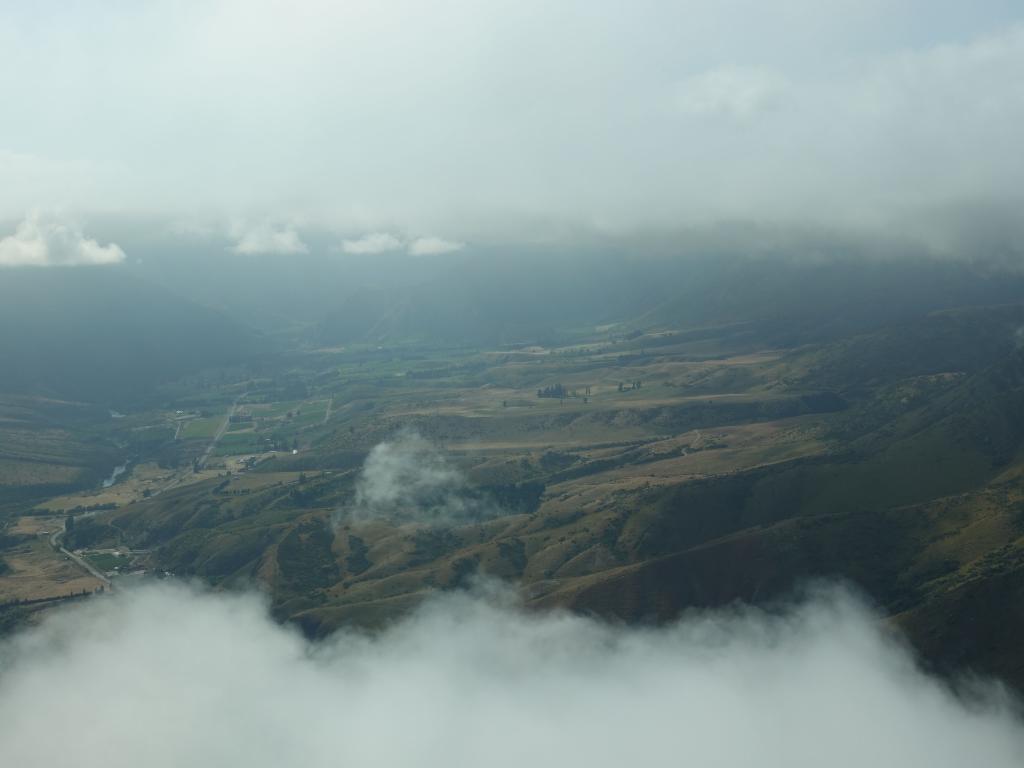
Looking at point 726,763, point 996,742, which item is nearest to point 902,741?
point 996,742

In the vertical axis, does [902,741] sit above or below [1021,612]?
below

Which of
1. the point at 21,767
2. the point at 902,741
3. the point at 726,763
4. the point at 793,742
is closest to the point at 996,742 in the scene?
the point at 902,741

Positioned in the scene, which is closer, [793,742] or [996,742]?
[996,742]

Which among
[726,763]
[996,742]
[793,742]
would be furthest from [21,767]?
[996,742]

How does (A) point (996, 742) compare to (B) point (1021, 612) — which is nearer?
(A) point (996, 742)

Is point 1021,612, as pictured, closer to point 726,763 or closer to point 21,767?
point 726,763

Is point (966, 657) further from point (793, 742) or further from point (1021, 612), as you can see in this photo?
point (793, 742)

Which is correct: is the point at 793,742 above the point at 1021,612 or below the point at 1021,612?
below

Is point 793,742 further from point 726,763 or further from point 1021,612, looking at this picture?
point 1021,612
